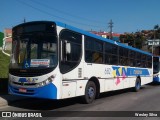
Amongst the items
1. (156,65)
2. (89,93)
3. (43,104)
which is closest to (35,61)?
(43,104)

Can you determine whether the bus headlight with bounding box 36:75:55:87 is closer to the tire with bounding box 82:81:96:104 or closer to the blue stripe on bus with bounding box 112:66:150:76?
the tire with bounding box 82:81:96:104

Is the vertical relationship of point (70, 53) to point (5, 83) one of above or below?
above

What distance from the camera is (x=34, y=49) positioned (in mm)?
10562

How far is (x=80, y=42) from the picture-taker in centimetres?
1177

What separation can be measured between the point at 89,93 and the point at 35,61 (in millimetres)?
3100

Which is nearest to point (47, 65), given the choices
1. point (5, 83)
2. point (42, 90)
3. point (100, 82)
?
point (42, 90)

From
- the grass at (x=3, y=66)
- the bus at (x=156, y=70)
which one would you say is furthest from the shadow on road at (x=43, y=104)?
the bus at (x=156, y=70)

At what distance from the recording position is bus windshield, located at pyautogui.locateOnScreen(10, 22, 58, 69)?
33.5 feet

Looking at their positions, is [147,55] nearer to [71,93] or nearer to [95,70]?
[95,70]

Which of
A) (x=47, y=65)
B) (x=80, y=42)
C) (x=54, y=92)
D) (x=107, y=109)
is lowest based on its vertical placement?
(x=107, y=109)

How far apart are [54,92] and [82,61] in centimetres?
226

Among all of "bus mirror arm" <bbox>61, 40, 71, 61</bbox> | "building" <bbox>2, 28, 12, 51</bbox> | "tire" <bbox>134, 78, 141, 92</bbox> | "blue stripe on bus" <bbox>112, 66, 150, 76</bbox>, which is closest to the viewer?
"bus mirror arm" <bbox>61, 40, 71, 61</bbox>

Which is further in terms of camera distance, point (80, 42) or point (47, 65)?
point (80, 42)

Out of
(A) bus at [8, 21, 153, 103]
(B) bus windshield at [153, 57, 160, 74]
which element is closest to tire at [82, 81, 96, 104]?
(A) bus at [8, 21, 153, 103]
